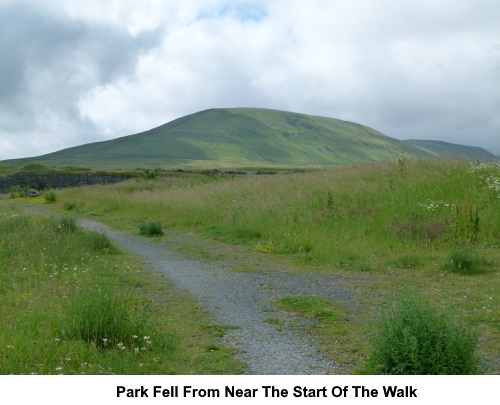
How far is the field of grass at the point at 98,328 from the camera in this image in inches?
207

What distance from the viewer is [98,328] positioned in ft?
19.5

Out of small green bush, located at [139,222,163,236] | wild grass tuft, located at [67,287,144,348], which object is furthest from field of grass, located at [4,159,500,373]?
wild grass tuft, located at [67,287,144,348]

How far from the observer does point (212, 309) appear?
8273mm

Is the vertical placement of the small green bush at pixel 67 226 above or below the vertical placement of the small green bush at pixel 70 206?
below

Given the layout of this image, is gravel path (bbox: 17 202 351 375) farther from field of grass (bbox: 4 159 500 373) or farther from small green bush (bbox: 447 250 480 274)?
small green bush (bbox: 447 250 480 274)

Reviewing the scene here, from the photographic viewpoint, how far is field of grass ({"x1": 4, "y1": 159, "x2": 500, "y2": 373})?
781 cm

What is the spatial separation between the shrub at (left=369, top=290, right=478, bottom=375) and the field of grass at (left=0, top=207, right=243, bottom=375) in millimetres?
1543

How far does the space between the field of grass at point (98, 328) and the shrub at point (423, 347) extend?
1.54m

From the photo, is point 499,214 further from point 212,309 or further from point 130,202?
point 130,202

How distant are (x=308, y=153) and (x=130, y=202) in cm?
17099

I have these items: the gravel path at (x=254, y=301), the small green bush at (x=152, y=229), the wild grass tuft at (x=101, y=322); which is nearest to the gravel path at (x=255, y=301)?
the gravel path at (x=254, y=301)

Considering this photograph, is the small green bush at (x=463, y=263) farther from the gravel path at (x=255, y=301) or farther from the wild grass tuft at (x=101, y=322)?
the wild grass tuft at (x=101, y=322)

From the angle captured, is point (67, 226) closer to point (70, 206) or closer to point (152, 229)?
point (152, 229)

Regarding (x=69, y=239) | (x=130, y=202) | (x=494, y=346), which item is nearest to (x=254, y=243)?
(x=69, y=239)
